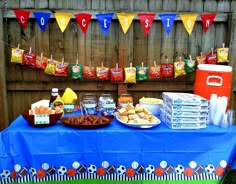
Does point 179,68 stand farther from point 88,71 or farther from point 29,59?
point 29,59

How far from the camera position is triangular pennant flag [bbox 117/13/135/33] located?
114 inches

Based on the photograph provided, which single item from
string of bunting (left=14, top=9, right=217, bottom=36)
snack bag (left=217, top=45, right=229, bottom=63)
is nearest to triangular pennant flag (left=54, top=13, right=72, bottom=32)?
string of bunting (left=14, top=9, right=217, bottom=36)

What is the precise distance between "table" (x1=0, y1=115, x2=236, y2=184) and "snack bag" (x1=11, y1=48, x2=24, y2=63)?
120 cm

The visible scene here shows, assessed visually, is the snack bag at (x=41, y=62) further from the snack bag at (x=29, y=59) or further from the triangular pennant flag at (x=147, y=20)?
the triangular pennant flag at (x=147, y=20)

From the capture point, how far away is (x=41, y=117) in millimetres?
1950

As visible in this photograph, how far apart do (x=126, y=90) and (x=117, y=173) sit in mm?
1407

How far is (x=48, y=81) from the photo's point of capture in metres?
3.16

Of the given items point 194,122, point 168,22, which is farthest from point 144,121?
point 168,22

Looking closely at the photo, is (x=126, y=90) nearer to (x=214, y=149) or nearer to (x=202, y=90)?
(x=202, y=90)

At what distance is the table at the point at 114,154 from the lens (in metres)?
1.92

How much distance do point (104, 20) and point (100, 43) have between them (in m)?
→ 0.34

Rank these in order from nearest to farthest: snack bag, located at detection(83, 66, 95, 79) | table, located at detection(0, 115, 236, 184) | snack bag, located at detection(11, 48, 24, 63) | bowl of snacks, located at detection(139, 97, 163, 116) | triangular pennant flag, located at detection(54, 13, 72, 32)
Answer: table, located at detection(0, 115, 236, 184)
bowl of snacks, located at detection(139, 97, 163, 116)
triangular pennant flag, located at detection(54, 13, 72, 32)
snack bag, located at detection(11, 48, 24, 63)
snack bag, located at detection(83, 66, 95, 79)

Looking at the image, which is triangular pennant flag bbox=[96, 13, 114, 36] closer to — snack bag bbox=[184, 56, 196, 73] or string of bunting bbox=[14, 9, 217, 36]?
string of bunting bbox=[14, 9, 217, 36]

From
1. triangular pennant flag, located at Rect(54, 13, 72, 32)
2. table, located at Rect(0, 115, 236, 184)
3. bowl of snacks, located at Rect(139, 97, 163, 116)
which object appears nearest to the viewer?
table, located at Rect(0, 115, 236, 184)
